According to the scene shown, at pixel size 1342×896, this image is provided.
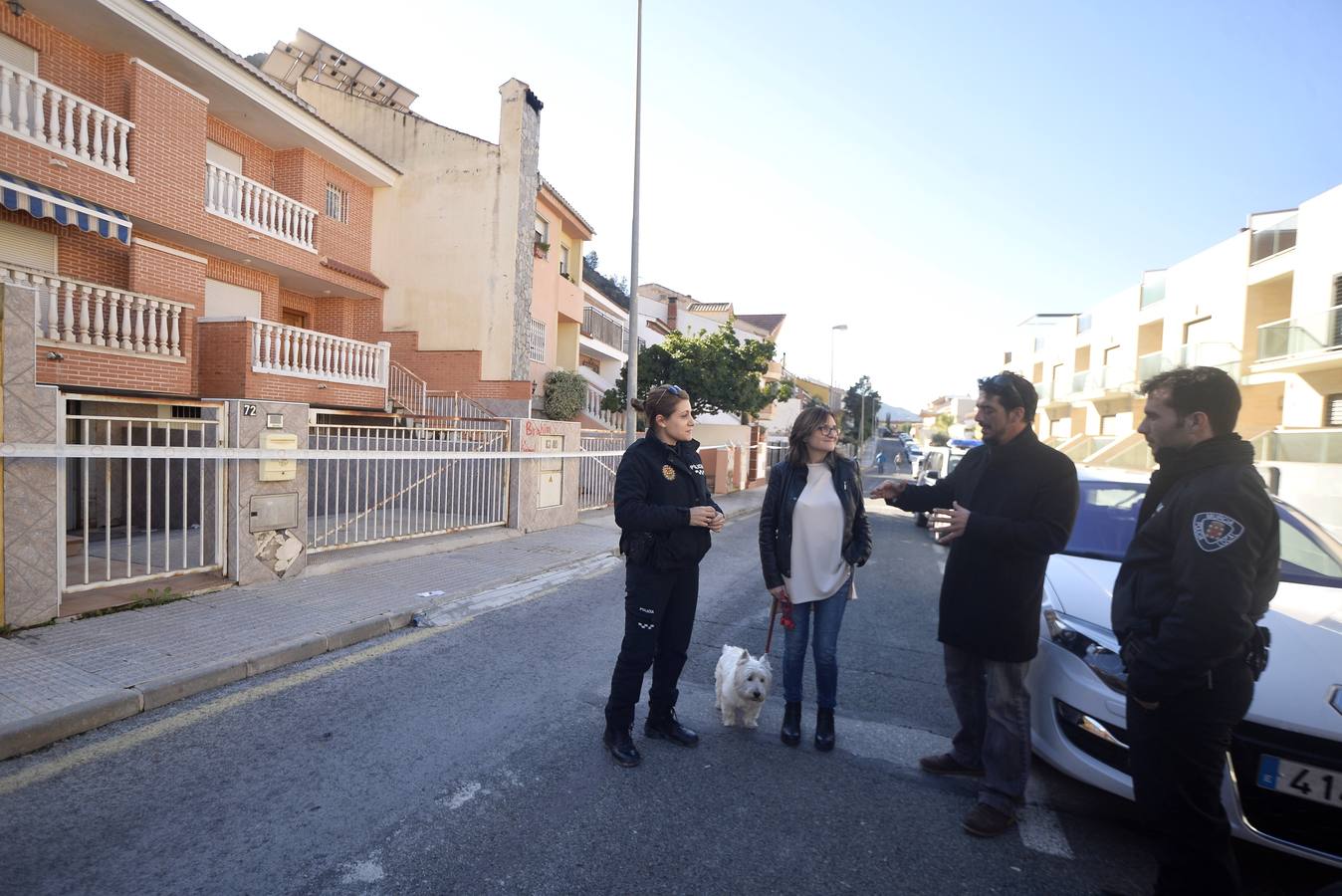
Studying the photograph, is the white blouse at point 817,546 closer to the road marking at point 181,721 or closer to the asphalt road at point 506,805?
the asphalt road at point 506,805

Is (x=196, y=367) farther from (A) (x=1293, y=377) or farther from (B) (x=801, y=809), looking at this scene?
(A) (x=1293, y=377)

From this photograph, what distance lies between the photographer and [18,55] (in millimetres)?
9445

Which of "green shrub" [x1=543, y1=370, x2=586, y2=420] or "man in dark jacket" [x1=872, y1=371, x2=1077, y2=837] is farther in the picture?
"green shrub" [x1=543, y1=370, x2=586, y2=420]

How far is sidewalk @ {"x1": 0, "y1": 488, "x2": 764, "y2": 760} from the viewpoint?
11.6 feet

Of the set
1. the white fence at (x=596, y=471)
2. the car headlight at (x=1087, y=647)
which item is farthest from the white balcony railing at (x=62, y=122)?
the car headlight at (x=1087, y=647)

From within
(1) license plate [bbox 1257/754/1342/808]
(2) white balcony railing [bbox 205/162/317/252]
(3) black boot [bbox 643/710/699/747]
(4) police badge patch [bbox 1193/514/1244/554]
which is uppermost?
(2) white balcony railing [bbox 205/162/317/252]

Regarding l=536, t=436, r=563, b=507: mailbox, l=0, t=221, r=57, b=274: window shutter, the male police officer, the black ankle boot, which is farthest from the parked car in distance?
l=0, t=221, r=57, b=274: window shutter

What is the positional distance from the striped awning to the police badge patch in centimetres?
1127

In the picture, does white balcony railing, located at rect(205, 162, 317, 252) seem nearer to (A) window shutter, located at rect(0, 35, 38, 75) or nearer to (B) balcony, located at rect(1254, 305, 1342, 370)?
(A) window shutter, located at rect(0, 35, 38, 75)

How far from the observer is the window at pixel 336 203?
15492 millimetres

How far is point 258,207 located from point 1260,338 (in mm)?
27420

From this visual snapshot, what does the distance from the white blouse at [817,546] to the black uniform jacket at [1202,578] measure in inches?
56.7

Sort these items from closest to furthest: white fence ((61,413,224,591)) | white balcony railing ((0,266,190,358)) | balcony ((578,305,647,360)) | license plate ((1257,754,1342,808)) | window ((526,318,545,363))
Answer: license plate ((1257,754,1342,808)) < white fence ((61,413,224,591)) < white balcony railing ((0,266,190,358)) < window ((526,318,545,363)) < balcony ((578,305,647,360))

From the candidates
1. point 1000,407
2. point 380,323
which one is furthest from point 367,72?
point 1000,407
